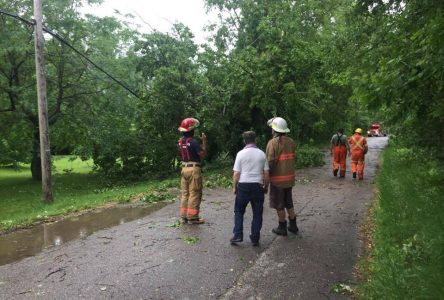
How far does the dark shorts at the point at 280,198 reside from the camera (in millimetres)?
7066

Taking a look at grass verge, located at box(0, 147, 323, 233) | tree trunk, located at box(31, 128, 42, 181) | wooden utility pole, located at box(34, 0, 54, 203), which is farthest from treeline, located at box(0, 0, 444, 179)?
wooden utility pole, located at box(34, 0, 54, 203)

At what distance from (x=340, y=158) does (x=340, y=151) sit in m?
0.29

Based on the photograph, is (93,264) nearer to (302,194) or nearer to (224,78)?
(302,194)

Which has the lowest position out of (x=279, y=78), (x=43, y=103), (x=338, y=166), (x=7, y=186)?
(x=7, y=186)

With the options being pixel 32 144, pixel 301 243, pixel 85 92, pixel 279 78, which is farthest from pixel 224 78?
pixel 301 243

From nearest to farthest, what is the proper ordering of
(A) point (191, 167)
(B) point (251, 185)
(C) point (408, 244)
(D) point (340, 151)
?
(C) point (408, 244) → (B) point (251, 185) → (A) point (191, 167) → (D) point (340, 151)

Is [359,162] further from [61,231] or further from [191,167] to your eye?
[61,231]

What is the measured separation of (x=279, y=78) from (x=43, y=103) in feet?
30.7

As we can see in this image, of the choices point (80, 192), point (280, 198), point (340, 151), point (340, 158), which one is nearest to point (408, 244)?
point (280, 198)

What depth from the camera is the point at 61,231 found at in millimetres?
8812

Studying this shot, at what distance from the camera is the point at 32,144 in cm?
2055

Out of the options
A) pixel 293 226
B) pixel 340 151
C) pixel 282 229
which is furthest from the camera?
pixel 340 151

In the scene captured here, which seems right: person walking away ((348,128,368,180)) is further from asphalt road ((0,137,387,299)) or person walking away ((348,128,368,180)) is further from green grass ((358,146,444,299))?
asphalt road ((0,137,387,299))

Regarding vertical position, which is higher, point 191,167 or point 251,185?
point 191,167
